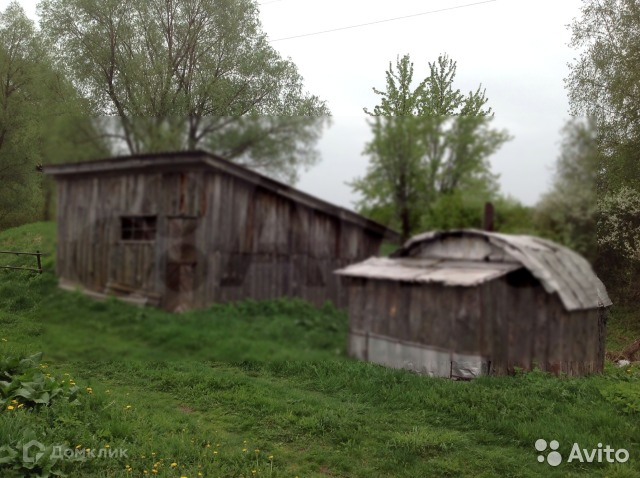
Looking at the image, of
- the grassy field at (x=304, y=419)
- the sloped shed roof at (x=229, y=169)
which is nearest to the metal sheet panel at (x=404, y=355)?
the sloped shed roof at (x=229, y=169)

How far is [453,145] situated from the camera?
93.0 inches

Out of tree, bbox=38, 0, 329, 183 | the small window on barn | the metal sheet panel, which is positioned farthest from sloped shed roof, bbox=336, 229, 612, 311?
tree, bbox=38, 0, 329, 183

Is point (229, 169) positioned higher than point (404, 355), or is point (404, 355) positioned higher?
point (229, 169)

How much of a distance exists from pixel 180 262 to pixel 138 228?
0.85ft

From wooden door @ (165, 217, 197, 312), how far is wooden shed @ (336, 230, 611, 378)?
2.14ft

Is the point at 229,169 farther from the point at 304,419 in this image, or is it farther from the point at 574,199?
the point at 304,419

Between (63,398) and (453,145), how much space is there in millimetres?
6614

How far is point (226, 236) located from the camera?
239 centimetres

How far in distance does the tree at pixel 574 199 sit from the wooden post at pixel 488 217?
221 millimetres

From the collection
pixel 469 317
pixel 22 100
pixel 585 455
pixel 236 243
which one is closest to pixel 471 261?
pixel 469 317

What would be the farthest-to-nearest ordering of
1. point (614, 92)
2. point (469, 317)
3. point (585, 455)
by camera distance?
point (614, 92)
point (585, 455)
point (469, 317)

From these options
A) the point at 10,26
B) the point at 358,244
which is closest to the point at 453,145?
the point at 358,244

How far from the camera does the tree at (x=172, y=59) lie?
1333 centimetres

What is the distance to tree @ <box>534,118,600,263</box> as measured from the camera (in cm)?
232
